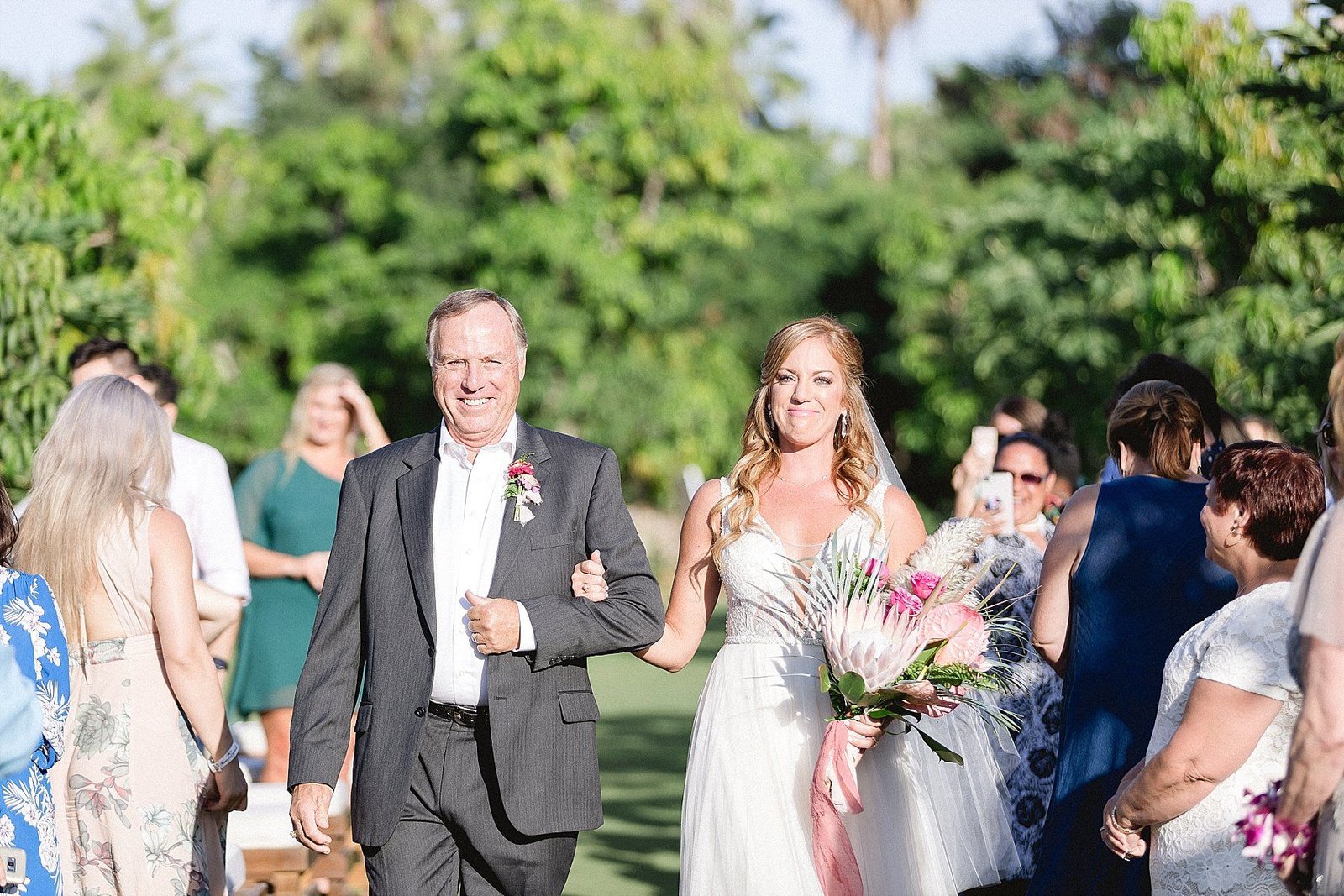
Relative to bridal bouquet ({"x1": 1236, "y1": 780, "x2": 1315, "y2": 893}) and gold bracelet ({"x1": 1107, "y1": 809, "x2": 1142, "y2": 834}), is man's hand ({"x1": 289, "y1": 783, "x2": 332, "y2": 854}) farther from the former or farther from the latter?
bridal bouquet ({"x1": 1236, "y1": 780, "x2": 1315, "y2": 893})

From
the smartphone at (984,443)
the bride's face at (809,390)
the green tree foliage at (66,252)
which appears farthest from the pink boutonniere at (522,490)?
the green tree foliage at (66,252)

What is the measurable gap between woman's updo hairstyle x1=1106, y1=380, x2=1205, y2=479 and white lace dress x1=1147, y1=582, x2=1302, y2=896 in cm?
109

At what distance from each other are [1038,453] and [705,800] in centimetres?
273

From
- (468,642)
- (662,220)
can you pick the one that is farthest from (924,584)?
(662,220)

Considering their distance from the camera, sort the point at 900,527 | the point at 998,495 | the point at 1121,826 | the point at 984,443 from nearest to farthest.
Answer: the point at 1121,826
the point at 900,527
the point at 998,495
the point at 984,443

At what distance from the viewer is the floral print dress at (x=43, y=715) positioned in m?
3.59

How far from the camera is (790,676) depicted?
15.1 ft

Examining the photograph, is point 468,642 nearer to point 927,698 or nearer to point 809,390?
point 927,698

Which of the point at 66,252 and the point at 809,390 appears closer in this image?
the point at 809,390

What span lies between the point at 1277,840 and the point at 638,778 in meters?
7.75

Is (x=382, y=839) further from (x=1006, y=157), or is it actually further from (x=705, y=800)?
(x=1006, y=157)

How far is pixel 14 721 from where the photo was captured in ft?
10.9

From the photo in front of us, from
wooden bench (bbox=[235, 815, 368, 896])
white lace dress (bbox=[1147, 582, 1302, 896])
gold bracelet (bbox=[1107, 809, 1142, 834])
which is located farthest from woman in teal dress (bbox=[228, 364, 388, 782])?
white lace dress (bbox=[1147, 582, 1302, 896])

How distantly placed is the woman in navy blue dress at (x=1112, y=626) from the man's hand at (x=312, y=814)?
2142 millimetres
